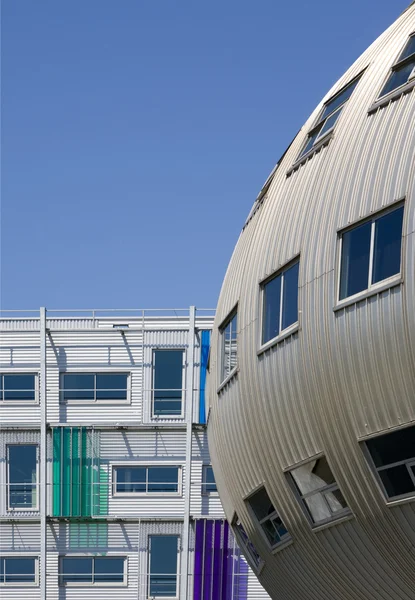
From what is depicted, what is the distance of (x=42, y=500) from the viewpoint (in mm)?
41562

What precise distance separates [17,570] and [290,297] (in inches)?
1088

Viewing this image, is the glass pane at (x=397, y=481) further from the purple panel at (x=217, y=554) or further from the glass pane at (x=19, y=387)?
the glass pane at (x=19, y=387)

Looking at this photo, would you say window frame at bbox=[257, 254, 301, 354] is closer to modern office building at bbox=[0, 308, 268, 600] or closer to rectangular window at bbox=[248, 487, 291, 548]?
rectangular window at bbox=[248, 487, 291, 548]

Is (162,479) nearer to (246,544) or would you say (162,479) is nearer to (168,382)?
(168,382)

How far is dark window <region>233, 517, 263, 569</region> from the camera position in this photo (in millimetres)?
22125

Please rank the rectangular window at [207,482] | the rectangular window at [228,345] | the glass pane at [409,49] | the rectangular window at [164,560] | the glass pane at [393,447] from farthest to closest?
the rectangular window at [164,560], the rectangular window at [207,482], the rectangular window at [228,345], the glass pane at [409,49], the glass pane at [393,447]

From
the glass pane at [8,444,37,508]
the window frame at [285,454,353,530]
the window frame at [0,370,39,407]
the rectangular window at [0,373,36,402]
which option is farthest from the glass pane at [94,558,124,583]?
the window frame at [285,454,353,530]

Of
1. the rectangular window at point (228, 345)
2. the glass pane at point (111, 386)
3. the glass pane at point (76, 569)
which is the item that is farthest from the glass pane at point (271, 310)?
the glass pane at point (76, 569)

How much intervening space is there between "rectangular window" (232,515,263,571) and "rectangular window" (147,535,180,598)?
1916 cm

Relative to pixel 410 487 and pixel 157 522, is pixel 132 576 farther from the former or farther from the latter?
pixel 410 487

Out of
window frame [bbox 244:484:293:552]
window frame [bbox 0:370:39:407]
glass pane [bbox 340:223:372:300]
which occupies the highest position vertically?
glass pane [bbox 340:223:372:300]

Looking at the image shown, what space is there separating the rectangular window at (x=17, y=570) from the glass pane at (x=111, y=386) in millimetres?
6380

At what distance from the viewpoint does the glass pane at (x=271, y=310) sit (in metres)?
18.2

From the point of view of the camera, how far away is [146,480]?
4206cm
